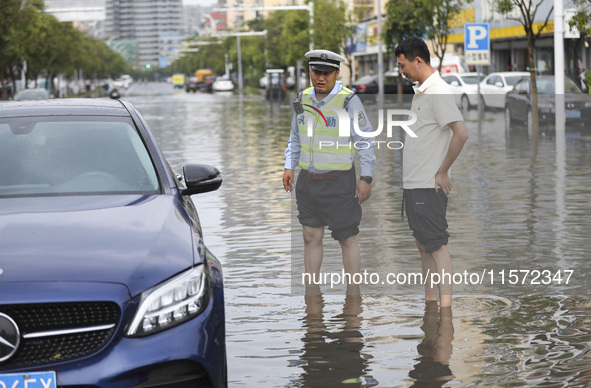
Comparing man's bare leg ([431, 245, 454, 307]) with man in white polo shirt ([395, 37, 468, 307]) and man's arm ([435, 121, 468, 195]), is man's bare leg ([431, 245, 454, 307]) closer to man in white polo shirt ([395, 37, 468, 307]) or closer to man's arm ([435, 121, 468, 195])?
man in white polo shirt ([395, 37, 468, 307])

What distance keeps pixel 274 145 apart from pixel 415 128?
17.9m

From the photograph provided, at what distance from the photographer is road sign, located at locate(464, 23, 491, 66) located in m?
29.2

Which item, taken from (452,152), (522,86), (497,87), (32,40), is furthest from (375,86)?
(452,152)

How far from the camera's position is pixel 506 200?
13297 mm

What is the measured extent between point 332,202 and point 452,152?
99cm

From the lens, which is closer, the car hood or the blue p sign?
the car hood

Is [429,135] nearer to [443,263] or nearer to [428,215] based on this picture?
[428,215]

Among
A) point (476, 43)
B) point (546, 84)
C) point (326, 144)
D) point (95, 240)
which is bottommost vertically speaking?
point (95, 240)

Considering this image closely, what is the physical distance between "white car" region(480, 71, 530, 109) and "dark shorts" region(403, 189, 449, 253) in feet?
102

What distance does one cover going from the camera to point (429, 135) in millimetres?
6785

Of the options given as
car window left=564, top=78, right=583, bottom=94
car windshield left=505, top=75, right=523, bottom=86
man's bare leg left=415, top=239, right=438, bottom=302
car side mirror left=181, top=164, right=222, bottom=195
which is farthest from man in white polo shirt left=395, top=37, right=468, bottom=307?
car windshield left=505, top=75, right=523, bottom=86

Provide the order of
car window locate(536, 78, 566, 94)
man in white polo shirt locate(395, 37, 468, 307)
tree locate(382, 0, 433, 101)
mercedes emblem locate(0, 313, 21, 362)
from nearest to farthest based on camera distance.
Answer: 1. mercedes emblem locate(0, 313, 21, 362)
2. man in white polo shirt locate(395, 37, 468, 307)
3. car window locate(536, 78, 566, 94)
4. tree locate(382, 0, 433, 101)

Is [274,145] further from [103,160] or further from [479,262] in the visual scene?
[103,160]

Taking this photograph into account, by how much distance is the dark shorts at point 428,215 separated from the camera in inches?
268
